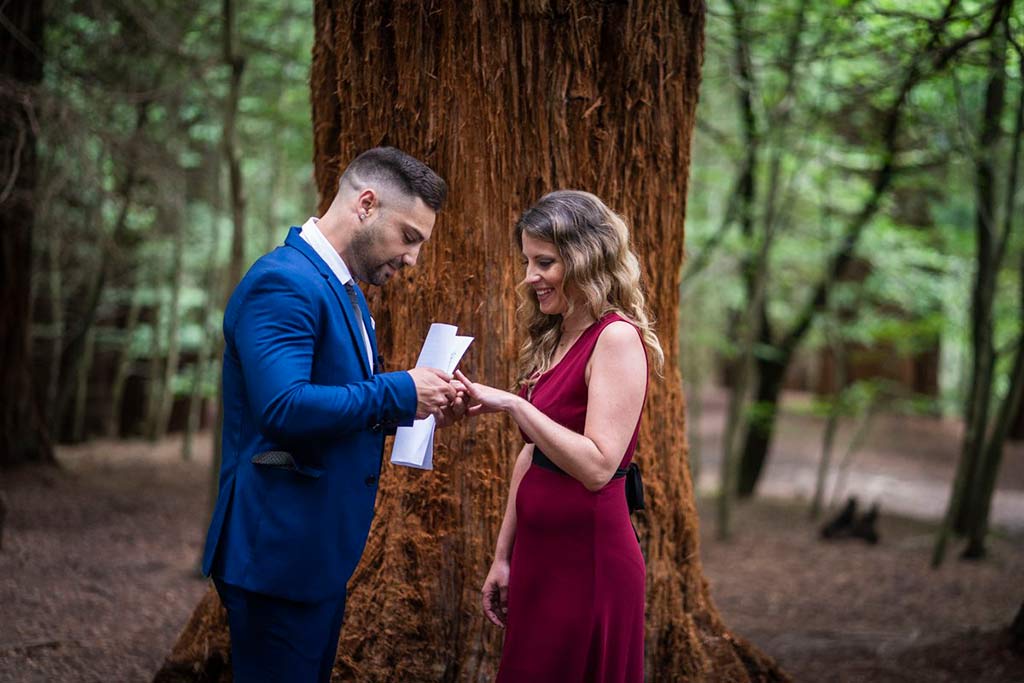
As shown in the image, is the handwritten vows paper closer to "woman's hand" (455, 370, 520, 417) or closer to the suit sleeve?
"woman's hand" (455, 370, 520, 417)

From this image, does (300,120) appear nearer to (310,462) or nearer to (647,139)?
(647,139)

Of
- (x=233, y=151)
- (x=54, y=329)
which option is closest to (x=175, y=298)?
(x=54, y=329)

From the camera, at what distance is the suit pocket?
2.44 m

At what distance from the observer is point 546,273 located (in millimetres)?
2785

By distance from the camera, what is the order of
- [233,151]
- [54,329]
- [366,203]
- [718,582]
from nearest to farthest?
[366,203] → [233,151] → [718,582] → [54,329]

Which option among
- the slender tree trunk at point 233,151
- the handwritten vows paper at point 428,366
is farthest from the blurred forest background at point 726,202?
the handwritten vows paper at point 428,366

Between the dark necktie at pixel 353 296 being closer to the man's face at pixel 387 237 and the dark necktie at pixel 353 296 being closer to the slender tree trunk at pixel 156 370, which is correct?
the man's face at pixel 387 237

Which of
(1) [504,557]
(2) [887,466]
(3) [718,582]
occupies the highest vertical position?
(1) [504,557]

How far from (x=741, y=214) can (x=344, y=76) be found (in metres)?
8.04

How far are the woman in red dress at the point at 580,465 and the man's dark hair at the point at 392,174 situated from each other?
350 mm

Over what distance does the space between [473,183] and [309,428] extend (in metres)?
1.72

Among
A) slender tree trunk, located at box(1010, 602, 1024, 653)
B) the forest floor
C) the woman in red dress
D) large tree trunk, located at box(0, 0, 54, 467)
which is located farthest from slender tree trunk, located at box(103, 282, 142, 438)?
the woman in red dress

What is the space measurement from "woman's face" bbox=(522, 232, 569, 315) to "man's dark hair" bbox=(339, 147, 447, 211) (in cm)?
36

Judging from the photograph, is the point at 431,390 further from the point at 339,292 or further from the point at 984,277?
the point at 984,277
